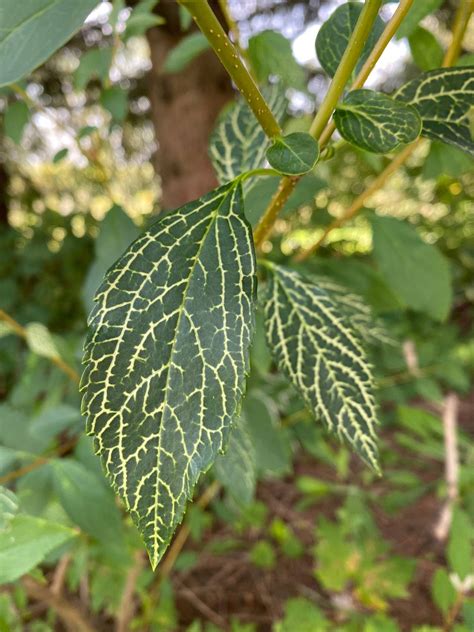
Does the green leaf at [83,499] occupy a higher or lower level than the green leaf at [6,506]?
lower

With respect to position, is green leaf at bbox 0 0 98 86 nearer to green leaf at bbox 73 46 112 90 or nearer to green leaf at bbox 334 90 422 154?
green leaf at bbox 334 90 422 154

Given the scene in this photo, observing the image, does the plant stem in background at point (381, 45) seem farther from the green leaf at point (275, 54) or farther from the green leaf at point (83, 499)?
the green leaf at point (83, 499)

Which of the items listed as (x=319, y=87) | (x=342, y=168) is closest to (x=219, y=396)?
(x=342, y=168)

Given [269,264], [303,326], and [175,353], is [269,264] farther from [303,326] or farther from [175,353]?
[175,353]

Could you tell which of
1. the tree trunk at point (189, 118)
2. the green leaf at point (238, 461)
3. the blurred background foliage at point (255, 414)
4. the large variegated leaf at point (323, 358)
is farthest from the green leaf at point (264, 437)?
the tree trunk at point (189, 118)

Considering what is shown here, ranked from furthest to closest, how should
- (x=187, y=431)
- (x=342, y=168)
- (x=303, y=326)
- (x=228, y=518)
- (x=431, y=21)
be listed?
(x=431, y=21) → (x=342, y=168) → (x=228, y=518) → (x=303, y=326) → (x=187, y=431)

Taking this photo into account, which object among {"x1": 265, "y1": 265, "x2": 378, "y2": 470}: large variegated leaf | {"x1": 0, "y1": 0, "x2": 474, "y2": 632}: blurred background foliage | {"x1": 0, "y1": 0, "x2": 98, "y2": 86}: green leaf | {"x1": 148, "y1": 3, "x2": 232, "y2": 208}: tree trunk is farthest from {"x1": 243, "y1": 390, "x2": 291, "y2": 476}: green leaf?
{"x1": 148, "y1": 3, "x2": 232, "y2": 208}: tree trunk

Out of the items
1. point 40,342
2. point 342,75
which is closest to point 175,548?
point 40,342
